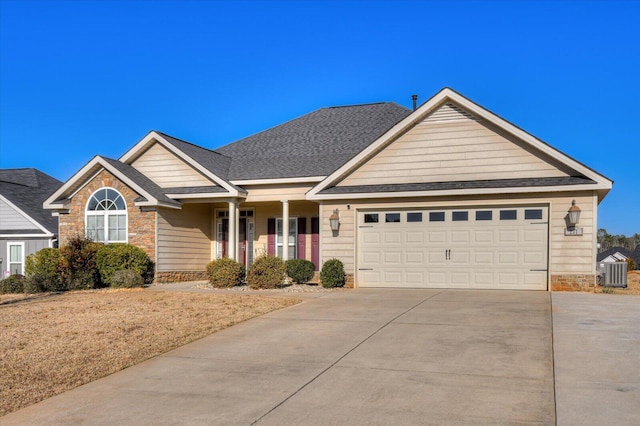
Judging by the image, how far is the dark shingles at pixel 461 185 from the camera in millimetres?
14359

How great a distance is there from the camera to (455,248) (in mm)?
15266

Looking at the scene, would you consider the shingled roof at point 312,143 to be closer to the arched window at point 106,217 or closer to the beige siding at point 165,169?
the beige siding at point 165,169

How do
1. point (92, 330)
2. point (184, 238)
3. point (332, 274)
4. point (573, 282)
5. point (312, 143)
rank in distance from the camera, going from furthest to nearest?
point (312, 143) < point (184, 238) < point (332, 274) < point (573, 282) < point (92, 330)

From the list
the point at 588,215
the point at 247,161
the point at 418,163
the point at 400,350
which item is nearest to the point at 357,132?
the point at 247,161

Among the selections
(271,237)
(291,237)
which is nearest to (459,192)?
(291,237)

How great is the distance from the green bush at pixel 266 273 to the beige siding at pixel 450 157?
3334 mm

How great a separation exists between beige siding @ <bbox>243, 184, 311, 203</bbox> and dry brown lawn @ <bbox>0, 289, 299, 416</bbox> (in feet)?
18.8

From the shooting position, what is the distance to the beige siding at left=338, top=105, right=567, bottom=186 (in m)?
15.1

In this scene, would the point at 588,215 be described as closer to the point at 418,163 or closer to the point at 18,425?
the point at 418,163

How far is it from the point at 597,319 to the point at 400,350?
14.4ft

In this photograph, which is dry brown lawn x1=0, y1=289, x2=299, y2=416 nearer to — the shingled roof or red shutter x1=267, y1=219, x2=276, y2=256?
red shutter x1=267, y1=219, x2=276, y2=256

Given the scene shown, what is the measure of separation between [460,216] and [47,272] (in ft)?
42.1

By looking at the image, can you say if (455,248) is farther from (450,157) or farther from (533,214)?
(450,157)

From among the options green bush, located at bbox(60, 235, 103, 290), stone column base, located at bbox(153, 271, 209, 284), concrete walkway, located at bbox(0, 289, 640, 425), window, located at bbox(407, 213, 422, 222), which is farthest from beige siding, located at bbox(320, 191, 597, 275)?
green bush, located at bbox(60, 235, 103, 290)
